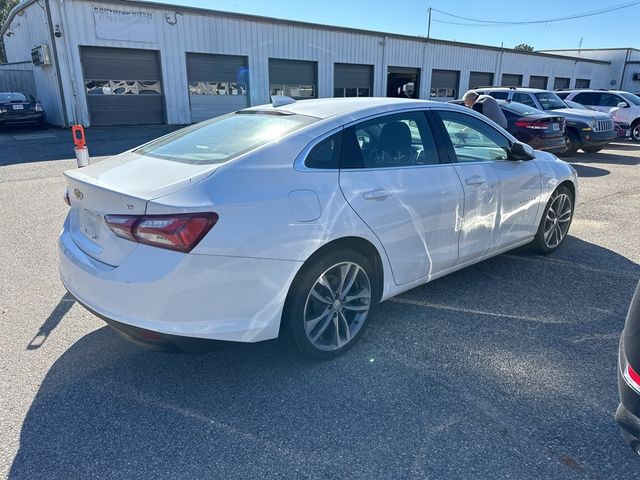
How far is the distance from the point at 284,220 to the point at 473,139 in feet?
7.35

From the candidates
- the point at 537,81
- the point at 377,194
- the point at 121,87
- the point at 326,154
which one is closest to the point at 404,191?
the point at 377,194

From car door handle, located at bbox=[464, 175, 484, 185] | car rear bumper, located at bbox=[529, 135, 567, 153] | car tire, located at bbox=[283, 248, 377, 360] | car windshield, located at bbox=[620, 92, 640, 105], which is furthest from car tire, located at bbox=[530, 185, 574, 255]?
car windshield, located at bbox=[620, 92, 640, 105]

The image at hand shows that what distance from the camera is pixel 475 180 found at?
147 inches

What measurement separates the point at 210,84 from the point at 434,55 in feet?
46.6

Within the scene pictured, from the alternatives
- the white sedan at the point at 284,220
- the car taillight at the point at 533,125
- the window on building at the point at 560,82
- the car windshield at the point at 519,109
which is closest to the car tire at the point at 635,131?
the car windshield at the point at 519,109

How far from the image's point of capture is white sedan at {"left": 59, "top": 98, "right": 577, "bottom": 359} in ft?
7.91

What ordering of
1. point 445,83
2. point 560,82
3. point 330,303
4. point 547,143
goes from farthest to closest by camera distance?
point 560,82 < point 445,83 < point 547,143 < point 330,303

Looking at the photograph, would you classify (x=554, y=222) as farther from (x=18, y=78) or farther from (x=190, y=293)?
(x=18, y=78)

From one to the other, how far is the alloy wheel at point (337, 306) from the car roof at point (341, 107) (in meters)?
1.03

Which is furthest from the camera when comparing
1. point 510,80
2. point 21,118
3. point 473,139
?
point 510,80

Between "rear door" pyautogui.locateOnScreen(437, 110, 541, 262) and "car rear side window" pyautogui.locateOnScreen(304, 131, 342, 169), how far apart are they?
1130 mm

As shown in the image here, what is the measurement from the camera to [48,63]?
1764 centimetres

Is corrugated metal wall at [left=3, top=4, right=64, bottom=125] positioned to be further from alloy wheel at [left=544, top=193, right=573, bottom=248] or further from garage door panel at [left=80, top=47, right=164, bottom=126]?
alloy wheel at [left=544, top=193, right=573, bottom=248]

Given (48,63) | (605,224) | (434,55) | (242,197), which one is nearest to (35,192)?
(242,197)
